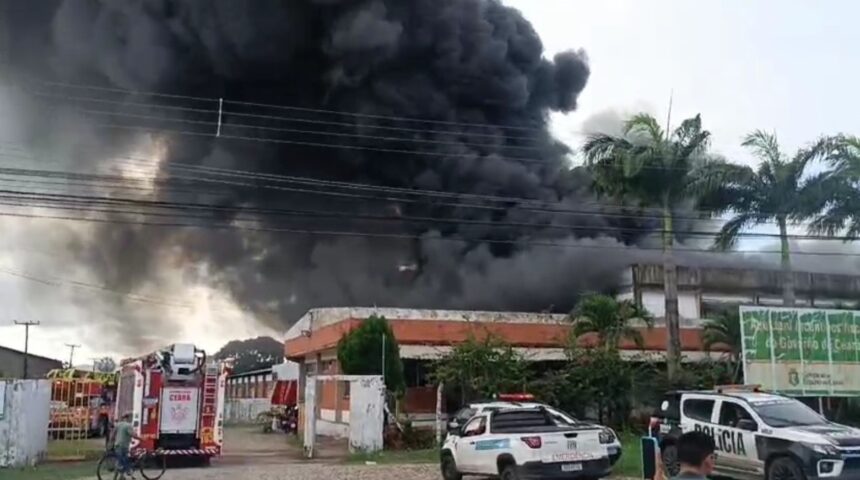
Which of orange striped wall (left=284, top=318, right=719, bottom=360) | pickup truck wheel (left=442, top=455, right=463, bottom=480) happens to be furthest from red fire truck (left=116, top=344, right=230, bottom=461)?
orange striped wall (left=284, top=318, right=719, bottom=360)

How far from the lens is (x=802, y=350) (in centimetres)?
1884

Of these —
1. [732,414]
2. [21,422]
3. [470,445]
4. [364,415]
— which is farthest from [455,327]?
[732,414]

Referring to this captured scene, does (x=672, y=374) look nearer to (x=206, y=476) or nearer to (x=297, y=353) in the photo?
(x=206, y=476)

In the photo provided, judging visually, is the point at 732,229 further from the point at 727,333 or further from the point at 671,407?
the point at 671,407

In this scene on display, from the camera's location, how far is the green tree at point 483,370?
79.6ft

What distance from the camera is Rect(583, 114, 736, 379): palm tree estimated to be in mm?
24312

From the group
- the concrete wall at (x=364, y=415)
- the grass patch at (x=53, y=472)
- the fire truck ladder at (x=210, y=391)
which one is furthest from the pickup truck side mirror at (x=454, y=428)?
the grass patch at (x=53, y=472)

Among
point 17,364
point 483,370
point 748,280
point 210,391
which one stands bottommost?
point 210,391

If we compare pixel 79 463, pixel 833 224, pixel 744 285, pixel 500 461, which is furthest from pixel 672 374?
pixel 744 285

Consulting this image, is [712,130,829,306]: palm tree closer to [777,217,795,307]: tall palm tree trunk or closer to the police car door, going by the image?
[777,217,795,307]: tall palm tree trunk

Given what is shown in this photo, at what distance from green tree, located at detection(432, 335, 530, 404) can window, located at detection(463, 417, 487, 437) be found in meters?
9.54

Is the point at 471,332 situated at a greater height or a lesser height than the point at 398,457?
greater

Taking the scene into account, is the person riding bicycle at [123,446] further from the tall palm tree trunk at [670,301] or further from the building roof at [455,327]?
the tall palm tree trunk at [670,301]

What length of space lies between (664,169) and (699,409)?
37.3ft
